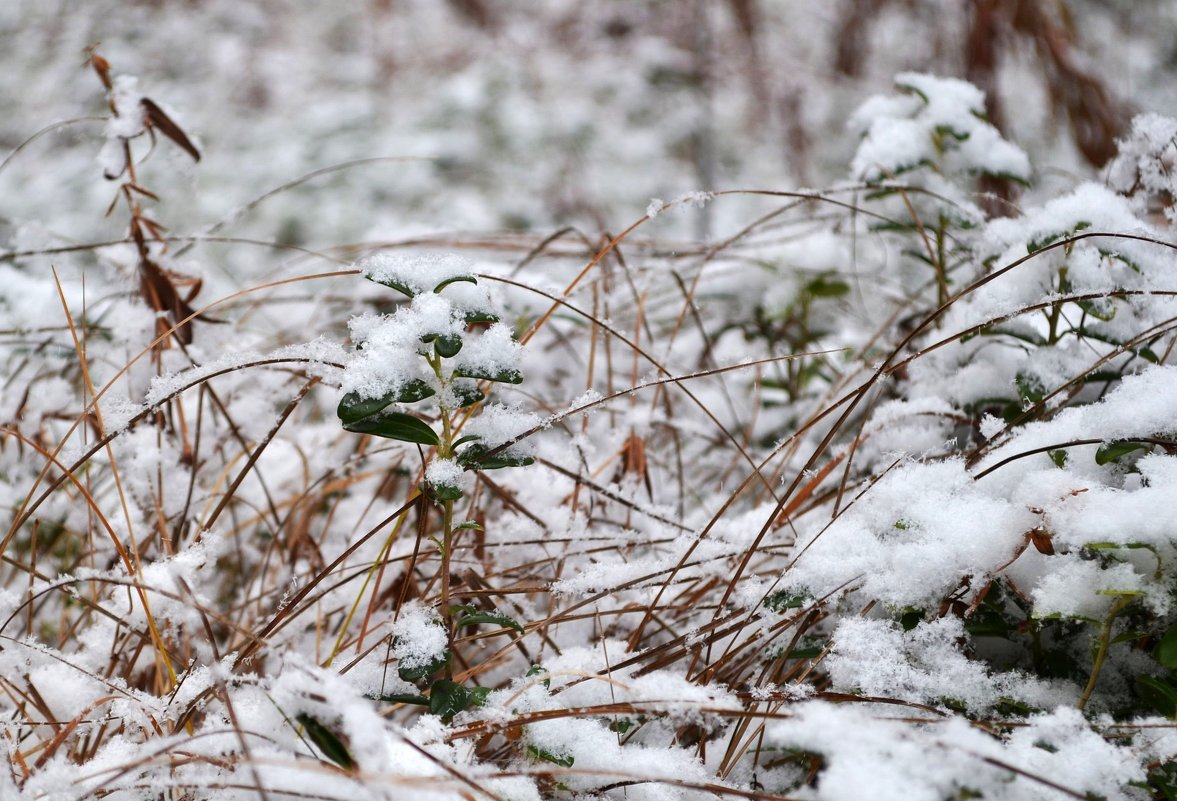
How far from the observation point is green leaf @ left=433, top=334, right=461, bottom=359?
75cm

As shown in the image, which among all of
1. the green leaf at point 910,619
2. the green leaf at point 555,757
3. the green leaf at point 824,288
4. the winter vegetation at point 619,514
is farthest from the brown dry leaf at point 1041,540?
the green leaf at point 824,288

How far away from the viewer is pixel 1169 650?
2.30 ft

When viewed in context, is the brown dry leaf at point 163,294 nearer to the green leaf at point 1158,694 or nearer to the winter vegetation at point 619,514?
the winter vegetation at point 619,514

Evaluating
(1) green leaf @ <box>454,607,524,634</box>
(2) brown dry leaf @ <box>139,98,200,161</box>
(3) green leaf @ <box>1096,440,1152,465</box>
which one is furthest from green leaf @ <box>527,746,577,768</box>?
(2) brown dry leaf @ <box>139,98,200,161</box>

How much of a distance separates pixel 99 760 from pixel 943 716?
30.1 inches

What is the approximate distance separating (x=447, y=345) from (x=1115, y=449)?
646mm

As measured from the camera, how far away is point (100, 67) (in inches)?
45.2

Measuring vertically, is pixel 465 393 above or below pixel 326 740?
above

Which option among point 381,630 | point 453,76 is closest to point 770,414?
point 381,630

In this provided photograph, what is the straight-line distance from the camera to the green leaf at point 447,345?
749mm

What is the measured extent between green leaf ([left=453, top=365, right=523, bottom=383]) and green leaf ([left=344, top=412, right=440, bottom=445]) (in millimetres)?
63

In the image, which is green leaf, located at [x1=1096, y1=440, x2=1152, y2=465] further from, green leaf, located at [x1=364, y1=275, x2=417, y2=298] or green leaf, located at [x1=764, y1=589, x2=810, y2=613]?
green leaf, located at [x1=364, y1=275, x2=417, y2=298]

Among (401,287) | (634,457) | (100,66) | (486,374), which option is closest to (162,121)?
(100,66)

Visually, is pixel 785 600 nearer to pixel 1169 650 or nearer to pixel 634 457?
pixel 1169 650
